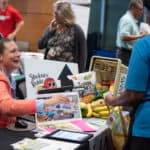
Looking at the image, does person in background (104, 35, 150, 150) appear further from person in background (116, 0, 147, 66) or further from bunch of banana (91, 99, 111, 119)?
person in background (116, 0, 147, 66)

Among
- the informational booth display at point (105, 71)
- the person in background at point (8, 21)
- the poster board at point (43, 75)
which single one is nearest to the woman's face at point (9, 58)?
the poster board at point (43, 75)

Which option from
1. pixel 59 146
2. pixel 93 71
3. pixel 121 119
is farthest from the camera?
pixel 93 71

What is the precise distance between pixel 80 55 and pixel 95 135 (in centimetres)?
212

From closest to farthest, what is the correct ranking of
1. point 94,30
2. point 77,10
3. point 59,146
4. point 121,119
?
point 59,146 < point 121,119 < point 77,10 < point 94,30

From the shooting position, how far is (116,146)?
2.43 metres

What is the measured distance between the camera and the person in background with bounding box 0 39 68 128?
7.39 ft

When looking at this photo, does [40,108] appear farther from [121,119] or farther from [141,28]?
[141,28]

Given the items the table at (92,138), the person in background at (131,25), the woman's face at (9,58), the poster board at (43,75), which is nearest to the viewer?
the table at (92,138)

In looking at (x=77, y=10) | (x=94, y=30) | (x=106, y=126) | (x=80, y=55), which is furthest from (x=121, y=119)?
(x=94, y=30)

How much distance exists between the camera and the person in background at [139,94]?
1891 mm

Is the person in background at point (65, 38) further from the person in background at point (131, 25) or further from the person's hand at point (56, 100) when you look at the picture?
the person's hand at point (56, 100)

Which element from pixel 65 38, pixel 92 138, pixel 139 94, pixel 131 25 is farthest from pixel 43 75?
pixel 131 25

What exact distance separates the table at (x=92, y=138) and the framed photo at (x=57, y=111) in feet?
0.55

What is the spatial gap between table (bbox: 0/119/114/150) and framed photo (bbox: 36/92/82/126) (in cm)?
17
